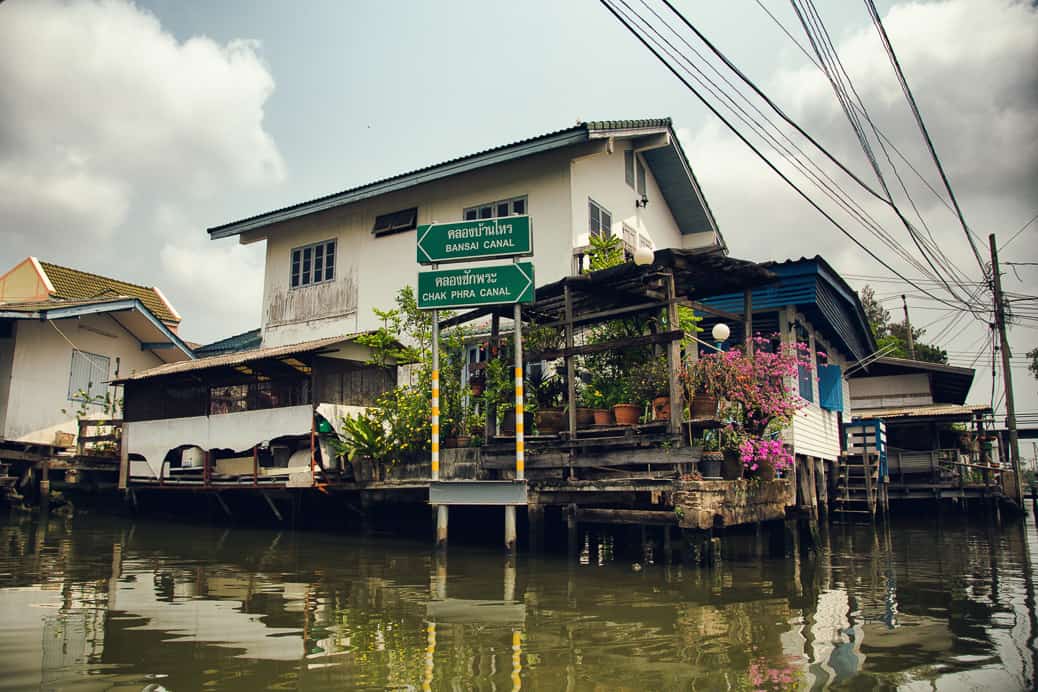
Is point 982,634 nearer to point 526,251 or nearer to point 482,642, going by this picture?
point 482,642

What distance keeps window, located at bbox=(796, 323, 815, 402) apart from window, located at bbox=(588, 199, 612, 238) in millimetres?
4811

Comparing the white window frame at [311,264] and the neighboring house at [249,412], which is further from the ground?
the white window frame at [311,264]

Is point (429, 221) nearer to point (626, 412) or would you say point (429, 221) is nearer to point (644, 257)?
point (644, 257)

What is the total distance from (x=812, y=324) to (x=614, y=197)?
17.7ft

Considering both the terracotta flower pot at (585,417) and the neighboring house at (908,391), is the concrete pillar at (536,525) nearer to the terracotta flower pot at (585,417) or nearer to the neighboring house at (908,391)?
the terracotta flower pot at (585,417)

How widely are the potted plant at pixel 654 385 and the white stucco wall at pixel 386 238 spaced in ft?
16.9

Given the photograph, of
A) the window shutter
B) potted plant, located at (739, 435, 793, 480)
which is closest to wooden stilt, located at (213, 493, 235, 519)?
potted plant, located at (739, 435, 793, 480)

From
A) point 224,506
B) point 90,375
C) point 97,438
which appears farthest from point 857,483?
point 90,375

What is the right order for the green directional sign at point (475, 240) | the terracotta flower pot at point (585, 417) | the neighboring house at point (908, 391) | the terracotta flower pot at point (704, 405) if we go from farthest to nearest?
the neighboring house at point (908, 391), the green directional sign at point (475, 240), the terracotta flower pot at point (585, 417), the terracotta flower pot at point (704, 405)

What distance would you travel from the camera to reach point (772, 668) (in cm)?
555

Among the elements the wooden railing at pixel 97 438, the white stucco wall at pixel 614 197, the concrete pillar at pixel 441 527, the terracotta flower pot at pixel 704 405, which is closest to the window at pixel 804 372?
the white stucco wall at pixel 614 197

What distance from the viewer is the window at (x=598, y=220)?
1773cm

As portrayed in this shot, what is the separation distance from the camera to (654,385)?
11883mm

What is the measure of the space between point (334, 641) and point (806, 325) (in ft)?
43.9
